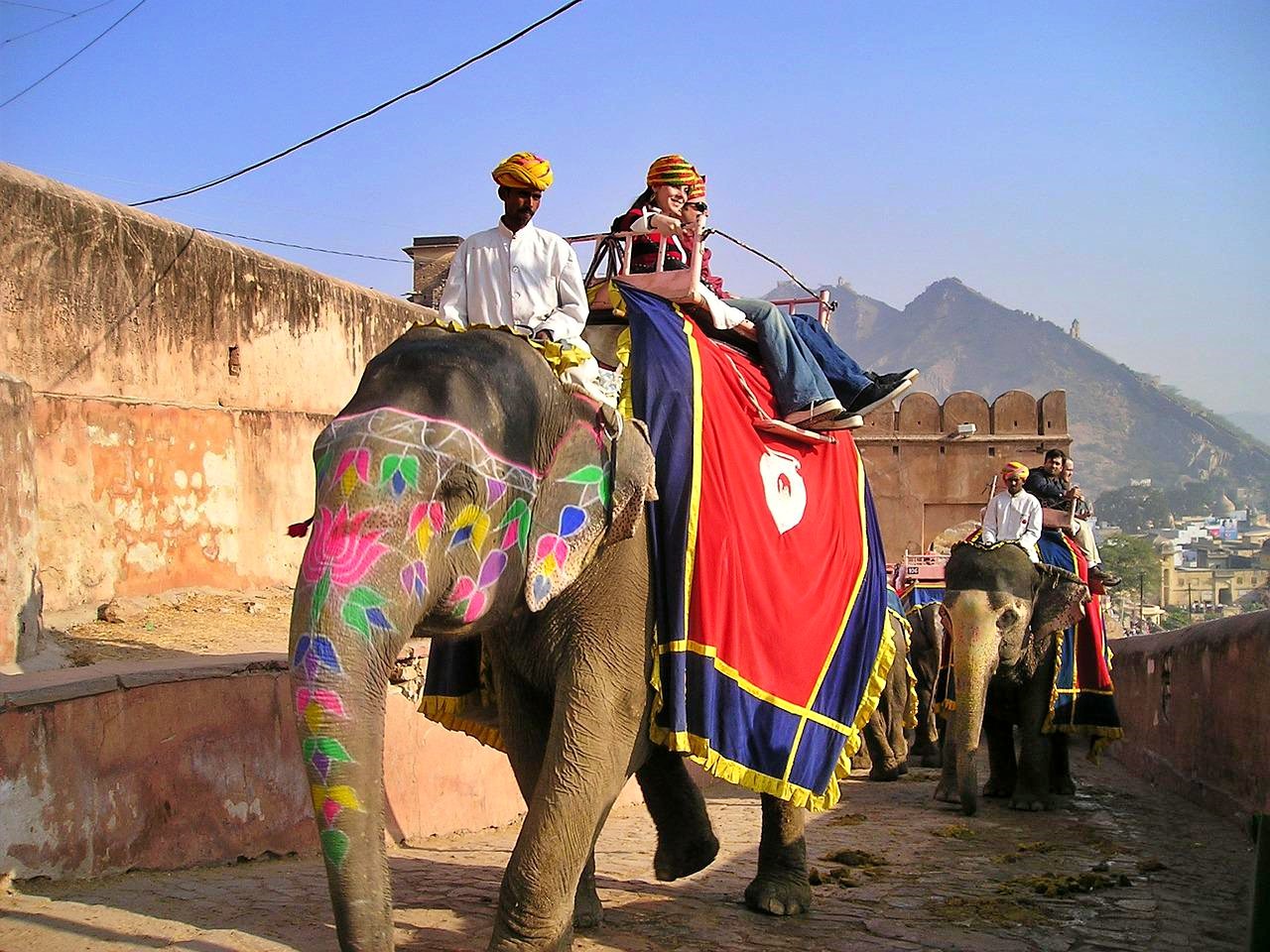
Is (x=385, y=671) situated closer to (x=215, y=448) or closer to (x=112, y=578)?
(x=112, y=578)

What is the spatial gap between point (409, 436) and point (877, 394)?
3142 mm

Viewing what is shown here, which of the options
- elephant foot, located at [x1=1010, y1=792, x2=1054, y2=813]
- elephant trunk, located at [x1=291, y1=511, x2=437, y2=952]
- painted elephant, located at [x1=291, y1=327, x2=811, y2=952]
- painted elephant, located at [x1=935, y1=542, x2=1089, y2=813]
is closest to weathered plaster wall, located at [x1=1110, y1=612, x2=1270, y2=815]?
painted elephant, located at [x1=935, y1=542, x2=1089, y2=813]

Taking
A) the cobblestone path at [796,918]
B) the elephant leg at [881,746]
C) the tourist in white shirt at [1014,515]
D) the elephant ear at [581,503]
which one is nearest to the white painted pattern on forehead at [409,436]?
the elephant ear at [581,503]

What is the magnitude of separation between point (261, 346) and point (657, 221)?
272 inches

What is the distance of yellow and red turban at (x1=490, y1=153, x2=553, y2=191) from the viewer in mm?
5324

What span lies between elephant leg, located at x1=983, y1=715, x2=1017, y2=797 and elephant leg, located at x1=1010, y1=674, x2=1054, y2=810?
0.16 m

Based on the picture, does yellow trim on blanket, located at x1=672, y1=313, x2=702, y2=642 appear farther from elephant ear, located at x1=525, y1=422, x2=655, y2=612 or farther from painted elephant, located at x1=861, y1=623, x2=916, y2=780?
painted elephant, located at x1=861, y1=623, x2=916, y2=780

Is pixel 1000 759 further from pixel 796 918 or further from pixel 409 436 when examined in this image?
pixel 409 436

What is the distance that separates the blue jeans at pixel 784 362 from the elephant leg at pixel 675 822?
5.18 ft

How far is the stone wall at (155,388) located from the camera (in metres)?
9.45

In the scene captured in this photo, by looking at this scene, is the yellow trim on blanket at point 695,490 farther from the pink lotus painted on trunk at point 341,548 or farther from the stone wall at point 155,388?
the stone wall at point 155,388

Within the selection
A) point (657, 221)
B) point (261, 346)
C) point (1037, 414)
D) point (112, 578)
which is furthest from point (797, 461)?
point (1037, 414)

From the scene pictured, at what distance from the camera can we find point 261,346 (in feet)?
40.1

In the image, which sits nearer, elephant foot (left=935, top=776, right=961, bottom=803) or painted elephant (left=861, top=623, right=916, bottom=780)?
elephant foot (left=935, top=776, right=961, bottom=803)
